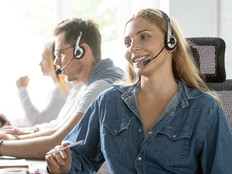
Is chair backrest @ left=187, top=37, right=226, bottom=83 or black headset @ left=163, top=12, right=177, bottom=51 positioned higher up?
black headset @ left=163, top=12, right=177, bottom=51

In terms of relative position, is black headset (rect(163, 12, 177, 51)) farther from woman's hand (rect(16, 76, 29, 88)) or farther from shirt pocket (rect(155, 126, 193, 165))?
woman's hand (rect(16, 76, 29, 88))

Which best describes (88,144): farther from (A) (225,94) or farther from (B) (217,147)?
(A) (225,94)

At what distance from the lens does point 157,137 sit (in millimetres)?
1333

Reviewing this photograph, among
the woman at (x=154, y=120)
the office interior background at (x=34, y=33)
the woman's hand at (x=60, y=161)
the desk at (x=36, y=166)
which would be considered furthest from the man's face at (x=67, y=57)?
the office interior background at (x=34, y=33)

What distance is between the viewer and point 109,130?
54.9 inches

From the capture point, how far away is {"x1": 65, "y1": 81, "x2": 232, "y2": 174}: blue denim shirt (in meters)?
1.29

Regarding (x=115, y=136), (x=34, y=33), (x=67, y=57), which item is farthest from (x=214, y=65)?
(x=34, y=33)

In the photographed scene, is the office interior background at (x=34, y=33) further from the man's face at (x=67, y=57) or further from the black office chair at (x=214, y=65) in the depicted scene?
the black office chair at (x=214, y=65)

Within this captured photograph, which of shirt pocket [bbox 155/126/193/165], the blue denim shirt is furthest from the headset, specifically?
shirt pocket [bbox 155/126/193/165]

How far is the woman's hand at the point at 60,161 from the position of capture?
1.31 meters

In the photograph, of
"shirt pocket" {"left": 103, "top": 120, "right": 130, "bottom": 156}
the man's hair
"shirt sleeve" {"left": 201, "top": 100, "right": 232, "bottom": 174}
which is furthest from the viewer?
the man's hair

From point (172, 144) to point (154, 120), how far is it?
0.11 meters

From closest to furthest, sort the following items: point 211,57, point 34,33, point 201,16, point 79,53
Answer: point 211,57
point 79,53
point 201,16
point 34,33

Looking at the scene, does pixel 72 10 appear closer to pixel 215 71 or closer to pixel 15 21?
pixel 15 21
